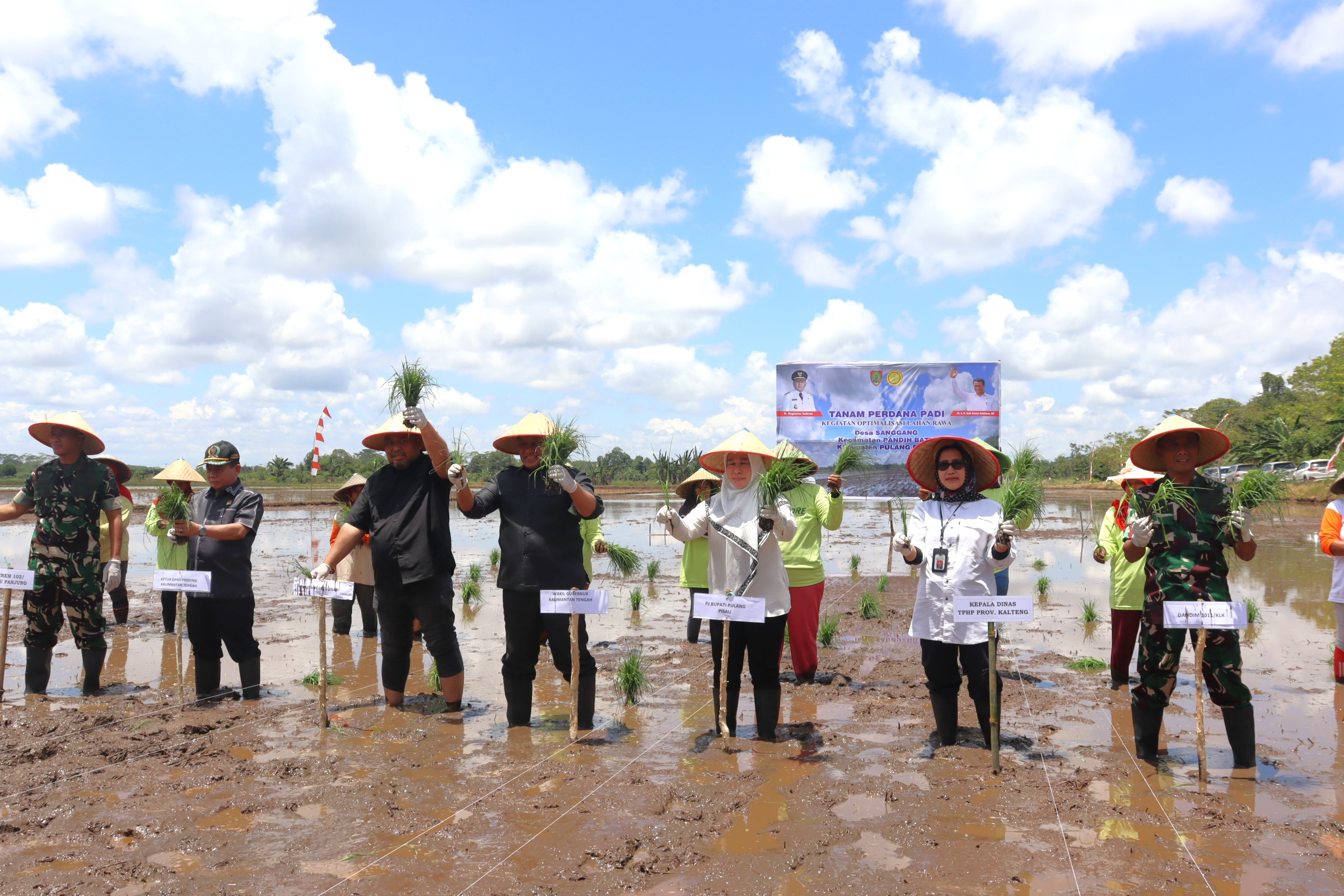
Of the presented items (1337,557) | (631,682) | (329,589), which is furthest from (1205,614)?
(329,589)

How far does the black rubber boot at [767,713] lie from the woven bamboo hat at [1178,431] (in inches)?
95.2

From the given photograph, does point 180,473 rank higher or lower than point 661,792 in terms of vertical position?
higher

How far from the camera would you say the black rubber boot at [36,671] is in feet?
20.6

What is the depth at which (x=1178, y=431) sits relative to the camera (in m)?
4.55

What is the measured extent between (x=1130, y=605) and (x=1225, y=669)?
1.81 meters

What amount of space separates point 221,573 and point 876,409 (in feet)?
27.7

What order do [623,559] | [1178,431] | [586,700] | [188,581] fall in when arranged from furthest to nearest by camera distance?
1. [623,559]
2. [188,581]
3. [586,700]
4. [1178,431]

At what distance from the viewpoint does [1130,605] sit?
6102 mm

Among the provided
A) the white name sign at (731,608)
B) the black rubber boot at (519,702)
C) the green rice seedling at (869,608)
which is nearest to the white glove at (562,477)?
the white name sign at (731,608)

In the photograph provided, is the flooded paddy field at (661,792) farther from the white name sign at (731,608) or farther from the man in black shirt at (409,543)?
the white name sign at (731,608)

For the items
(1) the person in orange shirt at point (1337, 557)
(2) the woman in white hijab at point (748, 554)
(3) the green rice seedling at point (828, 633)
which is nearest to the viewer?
(2) the woman in white hijab at point (748, 554)

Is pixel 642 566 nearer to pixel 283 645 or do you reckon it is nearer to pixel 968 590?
pixel 283 645

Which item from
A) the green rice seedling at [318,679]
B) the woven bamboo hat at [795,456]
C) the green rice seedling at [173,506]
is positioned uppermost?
the woven bamboo hat at [795,456]

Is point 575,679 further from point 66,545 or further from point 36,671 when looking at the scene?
point 36,671
